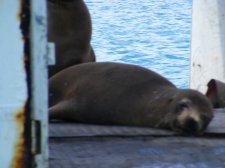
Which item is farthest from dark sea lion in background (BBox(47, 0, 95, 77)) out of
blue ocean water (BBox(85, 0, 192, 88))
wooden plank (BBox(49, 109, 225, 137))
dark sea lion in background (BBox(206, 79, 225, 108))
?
blue ocean water (BBox(85, 0, 192, 88))

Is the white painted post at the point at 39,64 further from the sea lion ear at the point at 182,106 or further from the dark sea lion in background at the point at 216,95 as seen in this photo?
the dark sea lion in background at the point at 216,95

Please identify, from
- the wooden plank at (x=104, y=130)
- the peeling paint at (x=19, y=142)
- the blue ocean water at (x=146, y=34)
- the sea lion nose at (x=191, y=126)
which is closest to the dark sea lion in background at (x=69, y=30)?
the wooden plank at (x=104, y=130)

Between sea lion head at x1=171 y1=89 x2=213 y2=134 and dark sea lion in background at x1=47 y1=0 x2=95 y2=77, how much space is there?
1.24m

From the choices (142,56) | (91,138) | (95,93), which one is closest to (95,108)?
(95,93)

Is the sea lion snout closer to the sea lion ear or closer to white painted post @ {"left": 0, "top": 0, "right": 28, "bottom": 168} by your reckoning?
the sea lion ear

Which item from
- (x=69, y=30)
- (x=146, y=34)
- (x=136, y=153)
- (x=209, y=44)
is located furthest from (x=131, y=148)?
(x=146, y=34)

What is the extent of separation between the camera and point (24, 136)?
1.82 metres

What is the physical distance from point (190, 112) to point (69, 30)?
4.85 feet

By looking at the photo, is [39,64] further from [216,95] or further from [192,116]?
[216,95]

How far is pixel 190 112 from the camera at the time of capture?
3.54 metres

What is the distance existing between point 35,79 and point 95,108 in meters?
1.98

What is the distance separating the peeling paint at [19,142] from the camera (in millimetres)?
1806

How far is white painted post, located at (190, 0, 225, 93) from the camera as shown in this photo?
646cm

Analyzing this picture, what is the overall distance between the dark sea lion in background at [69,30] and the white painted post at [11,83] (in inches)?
114
